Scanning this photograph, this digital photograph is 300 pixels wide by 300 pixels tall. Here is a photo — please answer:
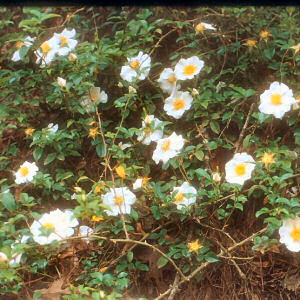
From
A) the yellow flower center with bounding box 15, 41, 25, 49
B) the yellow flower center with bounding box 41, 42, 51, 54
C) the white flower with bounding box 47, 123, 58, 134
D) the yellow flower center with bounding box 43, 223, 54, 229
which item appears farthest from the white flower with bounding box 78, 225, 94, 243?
the yellow flower center with bounding box 15, 41, 25, 49

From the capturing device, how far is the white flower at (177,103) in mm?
2264

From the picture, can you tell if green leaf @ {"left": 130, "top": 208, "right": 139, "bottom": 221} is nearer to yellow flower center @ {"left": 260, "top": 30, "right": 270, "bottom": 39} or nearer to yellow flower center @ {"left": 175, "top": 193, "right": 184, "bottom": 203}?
yellow flower center @ {"left": 175, "top": 193, "right": 184, "bottom": 203}

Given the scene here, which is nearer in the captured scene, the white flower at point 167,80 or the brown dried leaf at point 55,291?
the brown dried leaf at point 55,291

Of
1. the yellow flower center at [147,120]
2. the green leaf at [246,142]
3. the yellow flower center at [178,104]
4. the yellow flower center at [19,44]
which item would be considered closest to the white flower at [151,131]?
the yellow flower center at [147,120]

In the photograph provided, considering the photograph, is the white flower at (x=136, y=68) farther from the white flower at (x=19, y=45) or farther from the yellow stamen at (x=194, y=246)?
the yellow stamen at (x=194, y=246)

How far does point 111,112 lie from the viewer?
8.01ft

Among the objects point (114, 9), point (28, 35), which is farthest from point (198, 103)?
point (28, 35)

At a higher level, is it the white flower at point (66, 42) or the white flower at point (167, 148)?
the white flower at point (66, 42)

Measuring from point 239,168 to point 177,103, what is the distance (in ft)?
1.37

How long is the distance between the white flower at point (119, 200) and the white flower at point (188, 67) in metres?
0.56

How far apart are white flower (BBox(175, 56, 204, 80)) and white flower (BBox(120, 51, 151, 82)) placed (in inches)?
5.0

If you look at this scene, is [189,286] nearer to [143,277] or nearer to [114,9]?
[143,277]

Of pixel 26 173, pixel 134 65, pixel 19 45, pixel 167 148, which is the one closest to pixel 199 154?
pixel 167 148

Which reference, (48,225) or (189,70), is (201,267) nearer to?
(48,225)
